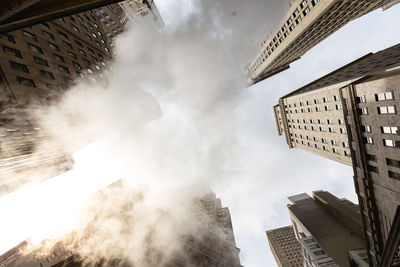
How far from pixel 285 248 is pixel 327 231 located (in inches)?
1985

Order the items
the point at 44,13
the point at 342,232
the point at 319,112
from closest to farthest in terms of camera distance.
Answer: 1. the point at 44,13
2. the point at 319,112
3. the point at 342,232

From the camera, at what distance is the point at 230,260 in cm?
1914

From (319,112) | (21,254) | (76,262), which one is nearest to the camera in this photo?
(21,254)

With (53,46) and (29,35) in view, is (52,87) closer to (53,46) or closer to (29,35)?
(29,35)

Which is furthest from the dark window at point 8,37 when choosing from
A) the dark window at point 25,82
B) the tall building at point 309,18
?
the tall building at point 309,18

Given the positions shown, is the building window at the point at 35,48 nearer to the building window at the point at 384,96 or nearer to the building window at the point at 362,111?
the building window at the point at 384,96

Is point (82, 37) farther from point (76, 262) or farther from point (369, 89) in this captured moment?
point (369, 89)

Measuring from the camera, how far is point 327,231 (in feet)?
153

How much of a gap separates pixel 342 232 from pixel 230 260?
42968 millimetres

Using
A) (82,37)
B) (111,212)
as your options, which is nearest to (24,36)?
(82,37)

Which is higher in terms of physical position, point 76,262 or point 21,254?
point 21,254

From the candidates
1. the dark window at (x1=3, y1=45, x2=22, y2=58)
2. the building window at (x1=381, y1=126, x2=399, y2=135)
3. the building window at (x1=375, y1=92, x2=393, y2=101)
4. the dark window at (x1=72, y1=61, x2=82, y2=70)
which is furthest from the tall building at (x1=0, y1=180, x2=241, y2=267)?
the building window at (x1=375, y1=92, x2=393, y2=101)

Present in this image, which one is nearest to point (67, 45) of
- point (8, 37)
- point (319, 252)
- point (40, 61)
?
point (40, 61)

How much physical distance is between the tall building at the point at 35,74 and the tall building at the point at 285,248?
3778 inches
